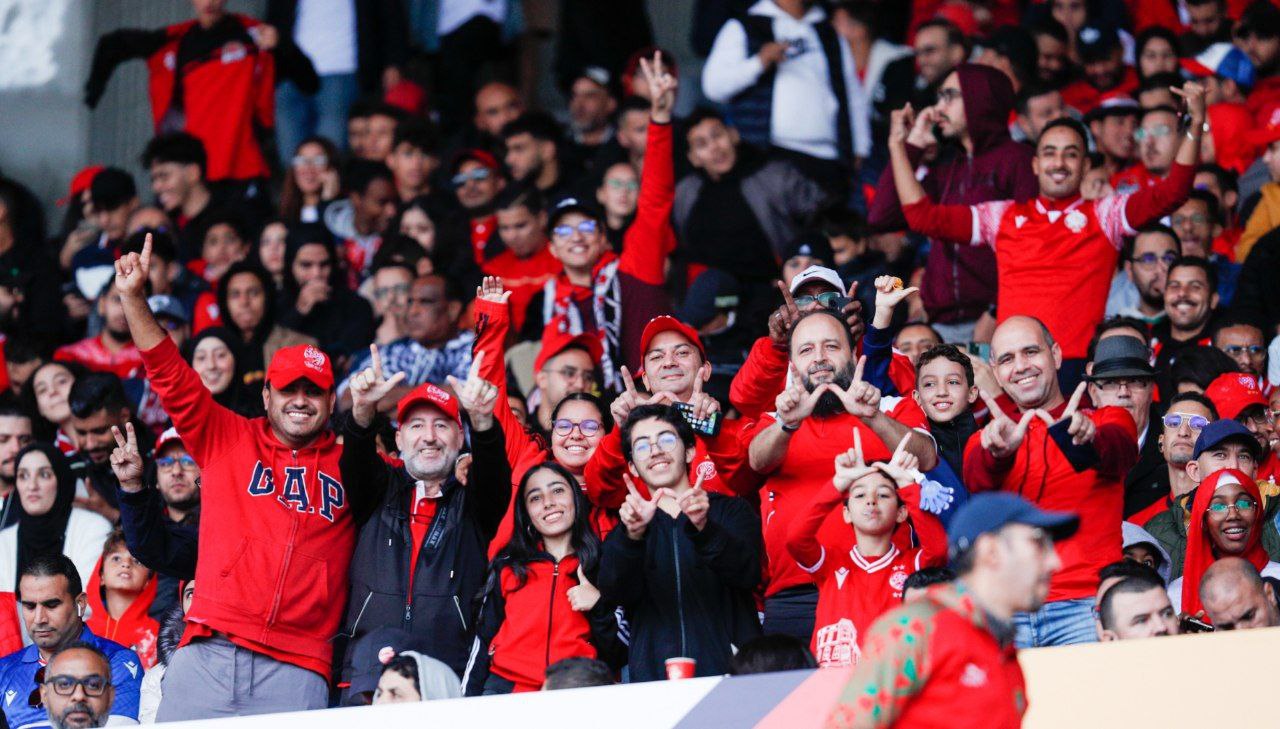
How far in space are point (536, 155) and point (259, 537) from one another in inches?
223

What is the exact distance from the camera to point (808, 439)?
796cm

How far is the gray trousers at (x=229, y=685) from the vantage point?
310 inches

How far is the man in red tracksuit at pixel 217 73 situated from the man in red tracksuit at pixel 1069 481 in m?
7.99

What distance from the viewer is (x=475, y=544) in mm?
8219

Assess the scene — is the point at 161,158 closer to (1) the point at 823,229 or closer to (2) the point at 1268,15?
(1) the point at 823,229

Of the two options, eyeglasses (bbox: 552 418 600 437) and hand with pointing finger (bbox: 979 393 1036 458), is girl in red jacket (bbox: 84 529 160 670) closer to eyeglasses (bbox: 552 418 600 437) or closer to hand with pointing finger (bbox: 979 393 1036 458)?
eyeglasses (bbox: 552 418 600 437)

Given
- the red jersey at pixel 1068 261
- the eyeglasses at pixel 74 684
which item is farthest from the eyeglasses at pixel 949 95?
the eyeglasses at pixel 74 684

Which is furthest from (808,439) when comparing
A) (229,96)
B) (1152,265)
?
(229,96)

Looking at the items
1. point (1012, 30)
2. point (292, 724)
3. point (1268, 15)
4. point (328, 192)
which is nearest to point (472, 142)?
point (328, 192)

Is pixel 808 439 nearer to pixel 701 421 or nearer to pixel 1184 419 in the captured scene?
pixel 701 421

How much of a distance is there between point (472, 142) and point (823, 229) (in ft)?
13.1

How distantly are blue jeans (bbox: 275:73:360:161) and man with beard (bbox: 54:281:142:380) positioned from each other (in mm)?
3149

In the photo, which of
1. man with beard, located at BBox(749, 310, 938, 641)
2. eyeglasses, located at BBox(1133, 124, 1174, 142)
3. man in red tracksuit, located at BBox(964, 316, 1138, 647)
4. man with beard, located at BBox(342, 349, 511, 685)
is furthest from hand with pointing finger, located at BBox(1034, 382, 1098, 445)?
eyeglasses, located at BBox(1133, 124, 1174, 142)

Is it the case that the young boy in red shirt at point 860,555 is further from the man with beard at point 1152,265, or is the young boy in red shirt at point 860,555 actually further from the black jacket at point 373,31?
the black jacket at point 373,31
